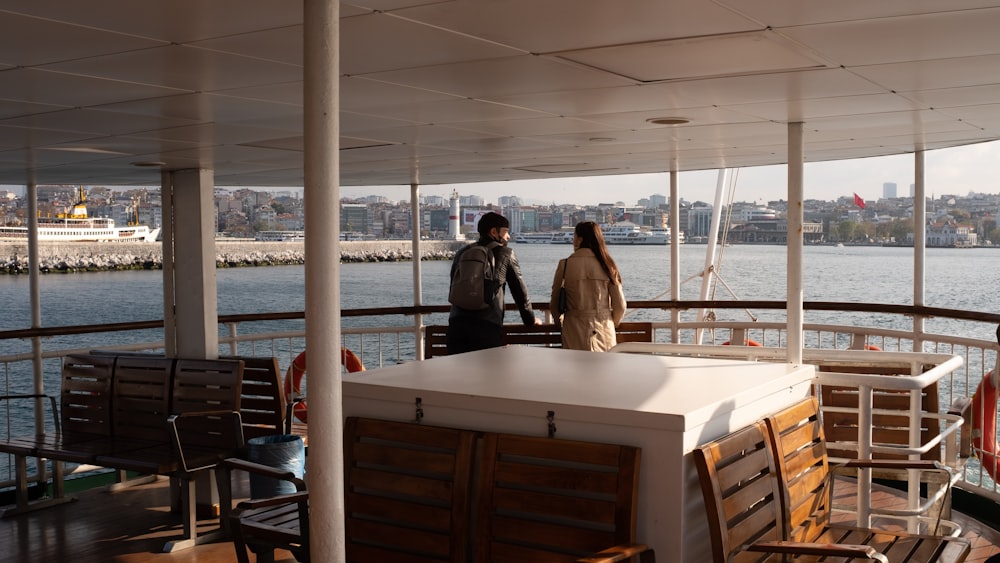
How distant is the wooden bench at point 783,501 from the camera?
2.47m

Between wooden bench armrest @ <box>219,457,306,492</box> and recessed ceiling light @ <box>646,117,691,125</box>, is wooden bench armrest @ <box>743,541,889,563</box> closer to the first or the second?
wooden bench armrest @ <box>219,457,306,492</box>

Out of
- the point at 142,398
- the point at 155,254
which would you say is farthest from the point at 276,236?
the point at 142,398

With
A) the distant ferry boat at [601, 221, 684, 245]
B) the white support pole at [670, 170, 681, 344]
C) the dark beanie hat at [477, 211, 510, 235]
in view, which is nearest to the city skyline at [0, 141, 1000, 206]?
the distant ferry boat at [601, 221, 684, 245]

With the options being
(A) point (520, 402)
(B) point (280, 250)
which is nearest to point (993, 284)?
(B) point (280, 250)

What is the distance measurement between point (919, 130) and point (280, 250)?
61154mm

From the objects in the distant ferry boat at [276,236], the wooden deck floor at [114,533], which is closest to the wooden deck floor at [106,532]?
the wooden deck floor at [114,533]

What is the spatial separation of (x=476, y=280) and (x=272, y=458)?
1.55m

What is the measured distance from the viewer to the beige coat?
18.2ft

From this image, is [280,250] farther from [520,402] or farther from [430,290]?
[520,402]

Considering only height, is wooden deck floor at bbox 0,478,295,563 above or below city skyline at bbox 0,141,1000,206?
below

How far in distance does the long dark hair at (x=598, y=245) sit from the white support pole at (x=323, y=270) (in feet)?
11.5

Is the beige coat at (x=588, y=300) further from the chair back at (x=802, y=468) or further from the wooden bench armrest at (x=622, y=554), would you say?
the wooden bench armrest at (x=622, y=554)

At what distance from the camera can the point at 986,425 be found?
473cm

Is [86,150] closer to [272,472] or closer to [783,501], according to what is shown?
[272,472]
